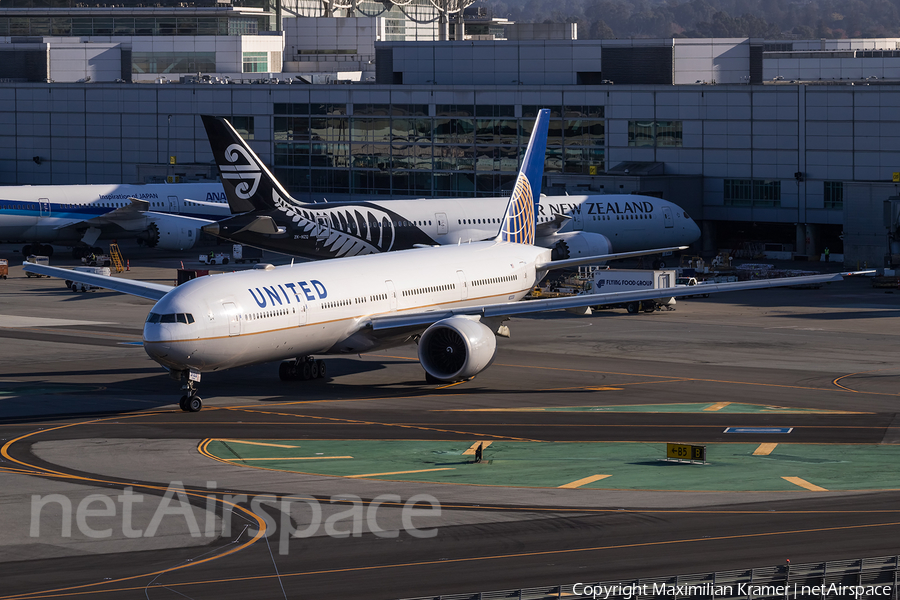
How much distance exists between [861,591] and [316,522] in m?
12.4

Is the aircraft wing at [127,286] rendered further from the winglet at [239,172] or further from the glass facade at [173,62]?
the glass facade at [173,62]

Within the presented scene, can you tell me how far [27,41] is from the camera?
16388 centimetres

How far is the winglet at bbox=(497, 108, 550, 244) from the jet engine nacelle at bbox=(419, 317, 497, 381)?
1301 cm

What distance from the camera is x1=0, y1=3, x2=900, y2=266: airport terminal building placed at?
3809 inches

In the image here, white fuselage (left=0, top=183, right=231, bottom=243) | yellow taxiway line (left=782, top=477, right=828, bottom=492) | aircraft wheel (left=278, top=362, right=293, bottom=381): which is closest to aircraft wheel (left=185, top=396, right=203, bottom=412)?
aircraft wheel (left=278, top=362, right=293, bottom=381)

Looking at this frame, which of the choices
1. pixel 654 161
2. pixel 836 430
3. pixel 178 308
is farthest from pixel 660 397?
pixel 654 161

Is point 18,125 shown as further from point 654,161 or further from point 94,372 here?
point 94,372

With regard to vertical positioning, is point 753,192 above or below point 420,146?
below

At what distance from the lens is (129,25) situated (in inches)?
7116

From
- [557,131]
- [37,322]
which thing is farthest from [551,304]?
[557,131]

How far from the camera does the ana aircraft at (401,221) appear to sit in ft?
229

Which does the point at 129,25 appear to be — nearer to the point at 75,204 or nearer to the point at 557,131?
the point at 75,204

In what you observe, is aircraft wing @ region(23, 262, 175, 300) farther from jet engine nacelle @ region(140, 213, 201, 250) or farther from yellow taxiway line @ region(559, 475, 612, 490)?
jet engine nacelle @ region(140, 213, 201, 250)

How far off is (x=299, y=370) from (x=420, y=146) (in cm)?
6410
